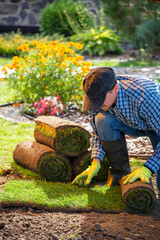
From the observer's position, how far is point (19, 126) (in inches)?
165

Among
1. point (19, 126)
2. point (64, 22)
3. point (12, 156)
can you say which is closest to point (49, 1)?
point (64, 22)

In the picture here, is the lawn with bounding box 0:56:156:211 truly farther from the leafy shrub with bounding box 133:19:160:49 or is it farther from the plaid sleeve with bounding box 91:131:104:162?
the leafy shrub with bounding box 133:19:160:49

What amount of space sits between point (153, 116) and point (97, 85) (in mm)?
491

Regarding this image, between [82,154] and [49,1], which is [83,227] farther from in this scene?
[49,1]

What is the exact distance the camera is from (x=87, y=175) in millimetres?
2693

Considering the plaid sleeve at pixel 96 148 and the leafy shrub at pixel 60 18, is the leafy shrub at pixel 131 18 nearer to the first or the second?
the leafy shrub at pixel 60 18

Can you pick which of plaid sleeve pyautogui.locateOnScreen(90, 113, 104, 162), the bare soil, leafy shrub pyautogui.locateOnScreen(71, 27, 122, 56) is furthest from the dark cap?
leafy shrub pyautogui.locateOnScreen(71, 27, 122, 56)

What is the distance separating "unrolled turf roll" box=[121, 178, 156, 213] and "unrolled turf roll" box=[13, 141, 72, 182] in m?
0.66

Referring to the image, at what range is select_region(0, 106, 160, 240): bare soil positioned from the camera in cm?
203

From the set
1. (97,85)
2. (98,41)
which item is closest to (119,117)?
(97,85)

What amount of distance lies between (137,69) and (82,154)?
187 inches

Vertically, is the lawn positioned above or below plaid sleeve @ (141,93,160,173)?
below

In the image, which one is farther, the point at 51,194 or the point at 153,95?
the point at 51,194

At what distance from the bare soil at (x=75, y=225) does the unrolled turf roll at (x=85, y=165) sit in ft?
1.82
